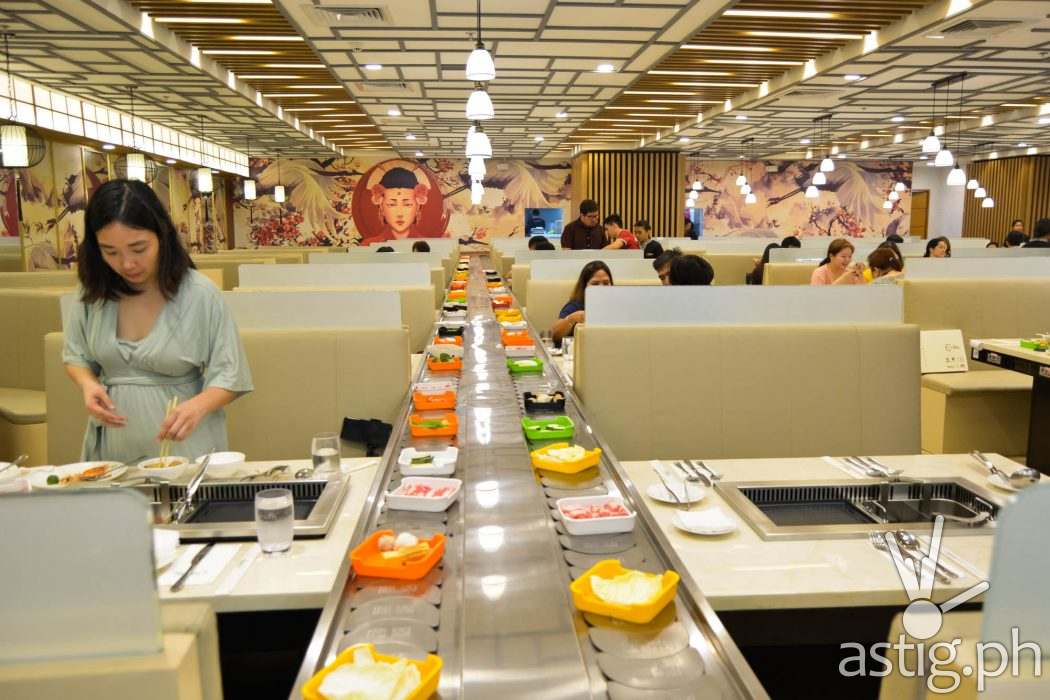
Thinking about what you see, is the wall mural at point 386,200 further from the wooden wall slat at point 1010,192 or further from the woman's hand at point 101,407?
the woman's hand at point 101,407

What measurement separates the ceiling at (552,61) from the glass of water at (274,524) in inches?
194

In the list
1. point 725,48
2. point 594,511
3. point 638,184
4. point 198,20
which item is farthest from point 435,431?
point 638,184

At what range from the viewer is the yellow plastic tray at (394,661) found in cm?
109

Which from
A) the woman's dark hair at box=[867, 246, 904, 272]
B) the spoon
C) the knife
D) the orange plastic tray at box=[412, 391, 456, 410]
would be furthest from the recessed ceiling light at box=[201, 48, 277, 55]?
the spoon

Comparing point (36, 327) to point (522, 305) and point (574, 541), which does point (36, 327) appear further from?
point (574, 541)

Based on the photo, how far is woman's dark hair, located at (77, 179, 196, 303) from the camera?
2160 millimetres

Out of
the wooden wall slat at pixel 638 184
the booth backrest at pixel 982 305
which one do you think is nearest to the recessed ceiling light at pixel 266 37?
the booth backrest at pixel 982 305

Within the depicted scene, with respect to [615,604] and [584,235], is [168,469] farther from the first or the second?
[584,235]

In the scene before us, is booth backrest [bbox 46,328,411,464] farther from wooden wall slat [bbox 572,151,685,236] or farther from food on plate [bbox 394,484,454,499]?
wooden wall slat [bbox 572,151,685,236]

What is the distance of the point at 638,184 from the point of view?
55.4 ft

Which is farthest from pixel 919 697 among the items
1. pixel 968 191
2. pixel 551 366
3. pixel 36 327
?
pixel 968 191

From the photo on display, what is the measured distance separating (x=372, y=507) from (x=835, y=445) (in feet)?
6.54

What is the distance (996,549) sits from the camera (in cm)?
96

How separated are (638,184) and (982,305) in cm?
1207
